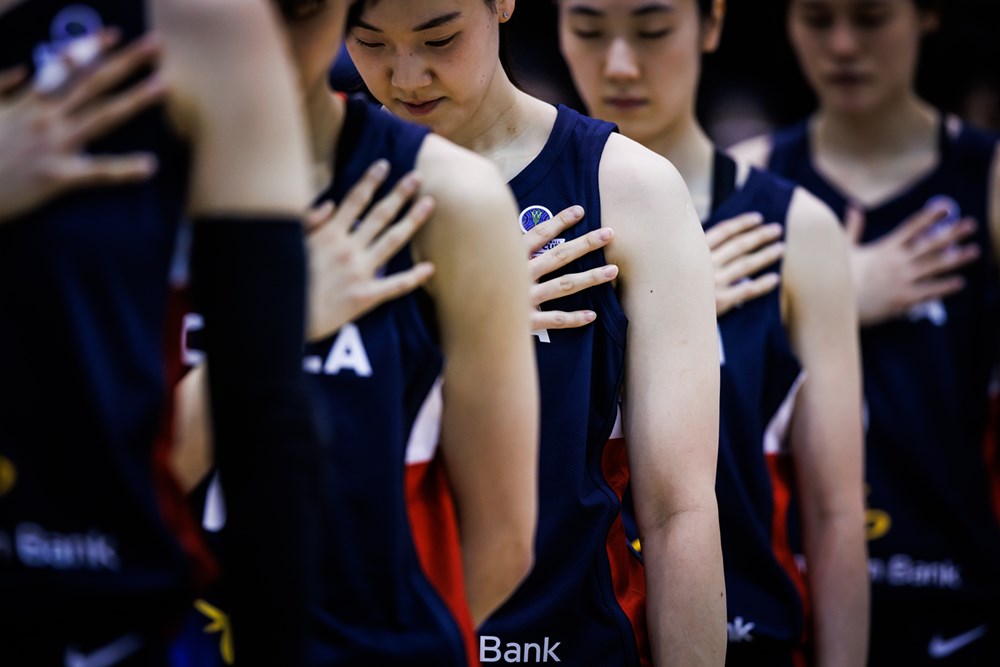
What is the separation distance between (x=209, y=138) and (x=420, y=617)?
2.35 feet

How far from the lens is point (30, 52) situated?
55.9 inches

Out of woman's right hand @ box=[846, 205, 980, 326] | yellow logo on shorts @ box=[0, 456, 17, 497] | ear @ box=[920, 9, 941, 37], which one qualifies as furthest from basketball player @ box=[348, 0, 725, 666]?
ear @ box=[920, 9, 941, 37]

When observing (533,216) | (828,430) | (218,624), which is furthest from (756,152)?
(218,624)

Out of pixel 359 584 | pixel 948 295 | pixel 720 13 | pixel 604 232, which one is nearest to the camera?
pixel 359 584

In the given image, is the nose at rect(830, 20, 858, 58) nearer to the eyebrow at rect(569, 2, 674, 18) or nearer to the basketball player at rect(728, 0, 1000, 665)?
the basketball player at rect(728, 0, 1000, 665)

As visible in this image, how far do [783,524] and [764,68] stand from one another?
4.38m

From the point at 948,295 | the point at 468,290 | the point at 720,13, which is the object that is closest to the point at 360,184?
the point at 468,290

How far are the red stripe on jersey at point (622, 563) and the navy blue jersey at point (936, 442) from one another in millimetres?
1432

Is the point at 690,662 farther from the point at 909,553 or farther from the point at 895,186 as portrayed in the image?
the point at 895,186

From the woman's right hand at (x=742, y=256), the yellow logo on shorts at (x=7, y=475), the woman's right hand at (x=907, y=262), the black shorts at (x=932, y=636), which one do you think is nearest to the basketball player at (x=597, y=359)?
the woman's right hand at (x=742, y=256)

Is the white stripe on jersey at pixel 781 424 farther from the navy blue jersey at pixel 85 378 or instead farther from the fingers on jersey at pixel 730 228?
the navy blue jersey at pixel 85 378

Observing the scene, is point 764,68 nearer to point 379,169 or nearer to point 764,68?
point 764,68

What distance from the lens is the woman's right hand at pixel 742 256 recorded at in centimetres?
290

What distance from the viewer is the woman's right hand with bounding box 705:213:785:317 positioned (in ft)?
9.51
